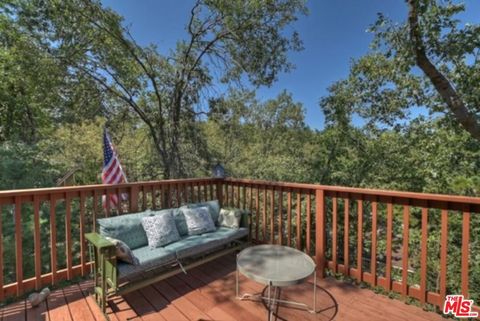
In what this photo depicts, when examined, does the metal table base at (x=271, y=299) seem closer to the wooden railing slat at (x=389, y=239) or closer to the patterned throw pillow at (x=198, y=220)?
the wooden railing slat at (x=389, y=239)

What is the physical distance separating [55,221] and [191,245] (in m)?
1.46

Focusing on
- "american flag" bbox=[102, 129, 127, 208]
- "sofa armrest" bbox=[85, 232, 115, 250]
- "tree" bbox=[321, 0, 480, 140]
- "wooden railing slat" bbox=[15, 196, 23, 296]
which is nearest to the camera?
"sofa armrest" bbox=[85, 232, 115, 250]

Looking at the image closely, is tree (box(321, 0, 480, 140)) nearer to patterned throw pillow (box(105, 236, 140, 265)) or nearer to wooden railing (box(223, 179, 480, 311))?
wooden railing (box(223, 179, 480, 311))

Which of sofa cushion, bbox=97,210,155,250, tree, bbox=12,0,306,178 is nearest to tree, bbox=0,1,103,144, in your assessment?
tree, bbox=12,0,306,178

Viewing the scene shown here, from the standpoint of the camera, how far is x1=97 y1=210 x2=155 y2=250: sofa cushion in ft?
8.56

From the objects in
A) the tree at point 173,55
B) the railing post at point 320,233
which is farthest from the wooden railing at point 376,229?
the tree at point 173,55

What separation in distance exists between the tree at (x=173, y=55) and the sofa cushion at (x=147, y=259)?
4523 millimetres

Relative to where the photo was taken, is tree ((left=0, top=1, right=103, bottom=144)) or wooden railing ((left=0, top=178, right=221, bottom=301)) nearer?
wooden railing ((left=0, top=178, right=221, bottom=301))

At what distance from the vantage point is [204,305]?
2.34m

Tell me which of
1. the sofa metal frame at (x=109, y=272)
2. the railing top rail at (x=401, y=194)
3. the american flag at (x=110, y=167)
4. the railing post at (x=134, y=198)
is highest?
the american flag at (x=110, y=167)

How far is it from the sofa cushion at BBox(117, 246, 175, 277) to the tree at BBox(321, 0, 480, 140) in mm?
5155

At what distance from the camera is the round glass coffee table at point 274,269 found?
1.91m

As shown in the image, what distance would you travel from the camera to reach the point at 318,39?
7.89 meters

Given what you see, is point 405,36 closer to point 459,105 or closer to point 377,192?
point 459,105
